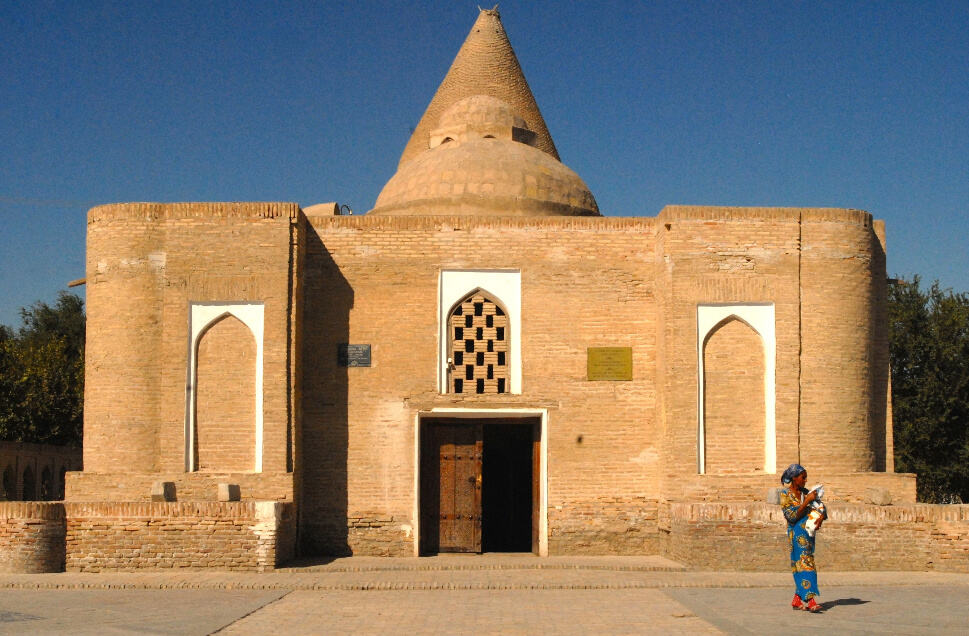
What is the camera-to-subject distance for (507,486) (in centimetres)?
1820

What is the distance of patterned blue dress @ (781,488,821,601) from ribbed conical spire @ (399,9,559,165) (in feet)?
38.7

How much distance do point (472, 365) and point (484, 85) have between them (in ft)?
27.4

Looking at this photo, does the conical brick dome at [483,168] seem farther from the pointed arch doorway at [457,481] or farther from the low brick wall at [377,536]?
the low brick wall at [377,536]

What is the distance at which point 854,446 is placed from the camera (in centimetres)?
1451

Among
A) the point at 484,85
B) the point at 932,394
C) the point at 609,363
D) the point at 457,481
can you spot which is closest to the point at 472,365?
the point at 457,481

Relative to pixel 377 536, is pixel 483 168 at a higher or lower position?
higher

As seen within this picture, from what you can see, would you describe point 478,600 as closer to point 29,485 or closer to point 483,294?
point 483,294

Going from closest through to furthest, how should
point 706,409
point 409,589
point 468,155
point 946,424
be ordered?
point 409,589, point 706,409, point 468,155, point 946,424

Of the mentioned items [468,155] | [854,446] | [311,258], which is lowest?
[854,446]

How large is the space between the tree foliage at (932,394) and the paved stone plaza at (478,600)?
13.4m

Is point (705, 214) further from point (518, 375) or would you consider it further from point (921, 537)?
point (921, 537)

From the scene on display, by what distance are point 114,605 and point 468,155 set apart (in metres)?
9.34

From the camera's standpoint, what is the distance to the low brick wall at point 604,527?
14.5 m

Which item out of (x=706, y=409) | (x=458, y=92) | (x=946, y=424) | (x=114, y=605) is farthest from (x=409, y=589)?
(x=946, y=424)
